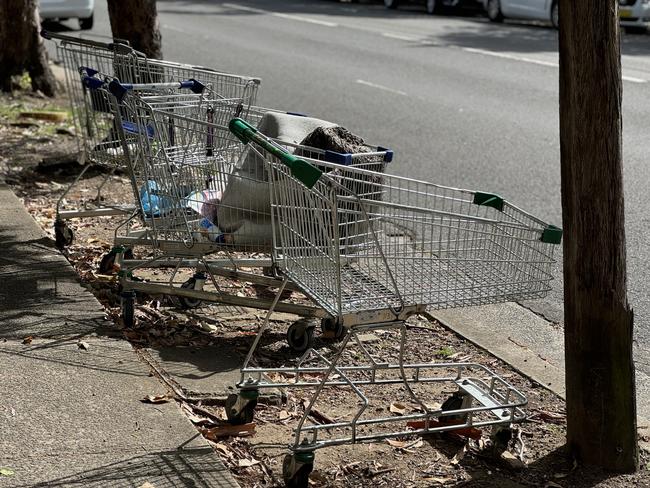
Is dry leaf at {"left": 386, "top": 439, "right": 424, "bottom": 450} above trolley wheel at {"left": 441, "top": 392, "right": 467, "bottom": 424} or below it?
below

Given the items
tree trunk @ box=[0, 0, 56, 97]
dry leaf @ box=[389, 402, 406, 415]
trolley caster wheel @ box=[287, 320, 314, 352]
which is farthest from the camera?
tree trunk @ box=[0, 0, 56, 97]

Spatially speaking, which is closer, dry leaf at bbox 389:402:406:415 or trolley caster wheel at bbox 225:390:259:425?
trolley caster wheel at bbox 225:390:259:425

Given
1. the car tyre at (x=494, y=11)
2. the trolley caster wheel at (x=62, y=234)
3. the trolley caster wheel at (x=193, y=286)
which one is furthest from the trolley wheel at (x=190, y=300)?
the car tyre at (x=494, y=11)

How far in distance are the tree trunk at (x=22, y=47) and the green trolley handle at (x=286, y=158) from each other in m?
8.90

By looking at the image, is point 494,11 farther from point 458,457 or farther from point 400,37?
point 458,457

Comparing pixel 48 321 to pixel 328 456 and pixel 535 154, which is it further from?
pixel 535 154

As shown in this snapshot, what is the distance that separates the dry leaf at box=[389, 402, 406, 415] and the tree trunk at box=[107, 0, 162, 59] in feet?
17.2

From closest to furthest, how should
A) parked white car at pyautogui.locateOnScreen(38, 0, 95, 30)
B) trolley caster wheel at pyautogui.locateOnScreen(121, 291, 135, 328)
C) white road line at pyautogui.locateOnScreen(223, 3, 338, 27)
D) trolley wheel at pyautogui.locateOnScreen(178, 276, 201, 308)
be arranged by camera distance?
trolley caster wheel at pyautogui.locateOnScreen(121, 291, 135, 328) < trolley wheel at pyautogui.locateOnScreen(178, 276, 201, 308) < parked white car at pyautogui.locateOnScreen(38, 0, 95, 30) < white road line at pyautogui.locateOnScreen(223, 3, 338, 27)

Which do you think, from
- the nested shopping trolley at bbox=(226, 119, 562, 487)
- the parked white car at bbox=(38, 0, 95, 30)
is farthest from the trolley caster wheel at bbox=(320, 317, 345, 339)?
the parked white car at bbox=(38, 0, 95, 30)

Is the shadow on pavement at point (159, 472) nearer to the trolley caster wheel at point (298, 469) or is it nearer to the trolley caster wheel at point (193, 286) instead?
the trolley caster wheel at point (298, 469)

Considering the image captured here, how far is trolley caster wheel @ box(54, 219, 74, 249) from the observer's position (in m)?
7.04

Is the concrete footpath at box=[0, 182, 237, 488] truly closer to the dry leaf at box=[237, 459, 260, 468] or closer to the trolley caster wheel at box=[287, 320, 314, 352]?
the dry leaf at box=[237, 459, 260, 468]

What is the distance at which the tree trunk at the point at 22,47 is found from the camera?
12.6 metres

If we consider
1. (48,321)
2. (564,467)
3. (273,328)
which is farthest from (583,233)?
(48,321)
